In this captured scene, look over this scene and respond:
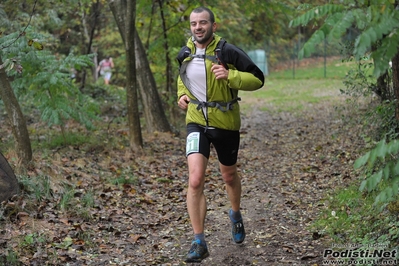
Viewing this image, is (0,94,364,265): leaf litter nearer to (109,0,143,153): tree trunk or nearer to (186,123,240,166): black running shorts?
(109,0,143,153): tree trunk

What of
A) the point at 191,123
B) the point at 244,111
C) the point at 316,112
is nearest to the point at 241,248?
the point at 191,123

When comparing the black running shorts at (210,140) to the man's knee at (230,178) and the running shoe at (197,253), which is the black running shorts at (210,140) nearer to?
the man's knee at (230,178)

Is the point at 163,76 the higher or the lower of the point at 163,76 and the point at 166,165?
the higher

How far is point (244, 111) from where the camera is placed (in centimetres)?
2064

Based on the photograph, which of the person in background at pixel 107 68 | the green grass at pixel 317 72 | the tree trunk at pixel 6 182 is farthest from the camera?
the green grass at pixel 317 72

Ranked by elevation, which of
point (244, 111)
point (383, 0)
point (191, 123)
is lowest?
point (244, 111)

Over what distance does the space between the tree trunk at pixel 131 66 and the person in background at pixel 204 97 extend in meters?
4.79

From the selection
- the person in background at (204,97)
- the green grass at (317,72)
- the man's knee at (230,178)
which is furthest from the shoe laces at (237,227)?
the green grass at (317,72)

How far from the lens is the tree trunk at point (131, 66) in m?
10.4

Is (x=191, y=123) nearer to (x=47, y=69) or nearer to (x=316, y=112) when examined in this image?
(x=47, y=69)

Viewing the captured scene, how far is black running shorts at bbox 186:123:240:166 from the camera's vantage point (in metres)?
5.72

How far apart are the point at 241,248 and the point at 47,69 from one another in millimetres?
5808

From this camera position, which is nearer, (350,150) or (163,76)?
(350,150)

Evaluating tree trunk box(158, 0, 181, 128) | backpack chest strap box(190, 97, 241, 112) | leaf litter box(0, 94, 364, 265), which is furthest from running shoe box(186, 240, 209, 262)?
tree trunk box(158, 0, 181, 128)
